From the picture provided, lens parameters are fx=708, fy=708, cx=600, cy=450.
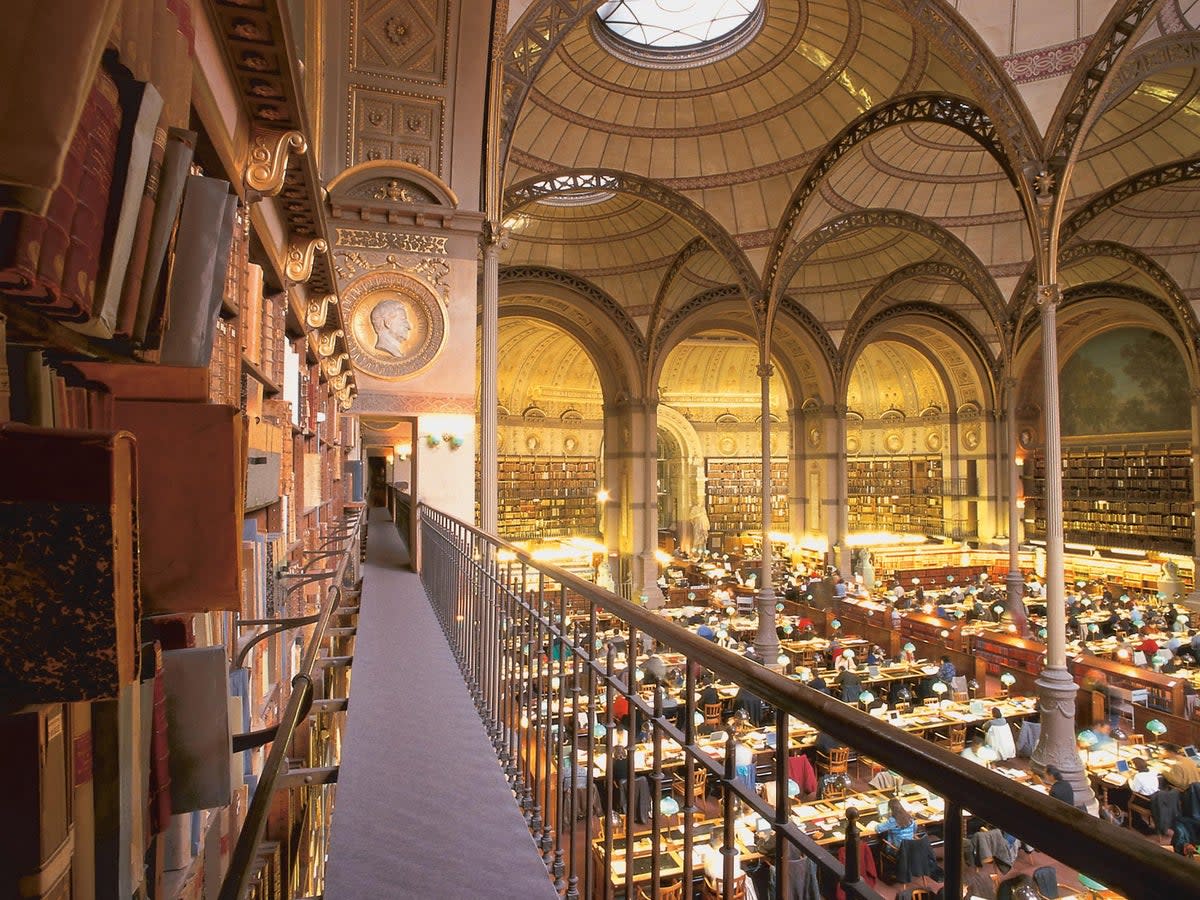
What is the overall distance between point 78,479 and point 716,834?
7.55 m

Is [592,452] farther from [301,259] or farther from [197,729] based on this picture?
[197,729]

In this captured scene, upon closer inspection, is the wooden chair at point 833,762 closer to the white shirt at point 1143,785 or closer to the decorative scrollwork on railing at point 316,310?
the white shirt at point 1143,785

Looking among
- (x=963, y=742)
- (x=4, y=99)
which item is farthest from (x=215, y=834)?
(x=963, y=742)

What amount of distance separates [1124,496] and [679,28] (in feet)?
65.9

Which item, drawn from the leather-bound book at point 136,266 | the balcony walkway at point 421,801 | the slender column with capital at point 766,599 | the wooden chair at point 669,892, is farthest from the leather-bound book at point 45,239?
the slender column with capital at point 766,599

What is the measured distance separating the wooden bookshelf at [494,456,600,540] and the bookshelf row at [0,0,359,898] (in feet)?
83.1

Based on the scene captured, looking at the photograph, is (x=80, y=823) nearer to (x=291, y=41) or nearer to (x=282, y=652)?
(x=291, y=41)

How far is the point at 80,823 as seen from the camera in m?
1.00

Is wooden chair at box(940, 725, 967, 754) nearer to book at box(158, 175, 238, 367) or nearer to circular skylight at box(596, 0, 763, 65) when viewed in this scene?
book at box(158, 175, 238, 367)

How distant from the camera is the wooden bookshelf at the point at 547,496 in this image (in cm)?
2709

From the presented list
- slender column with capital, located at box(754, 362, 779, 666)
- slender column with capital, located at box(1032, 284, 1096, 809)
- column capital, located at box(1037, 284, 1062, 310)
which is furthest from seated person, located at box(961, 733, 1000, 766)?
column capital, located at box(1037, 284, 1062, 310)

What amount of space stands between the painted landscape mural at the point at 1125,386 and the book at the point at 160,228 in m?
27.6

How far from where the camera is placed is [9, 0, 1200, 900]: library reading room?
0.92 m

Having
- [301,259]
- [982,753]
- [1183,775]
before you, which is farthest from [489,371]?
[1183,775]
